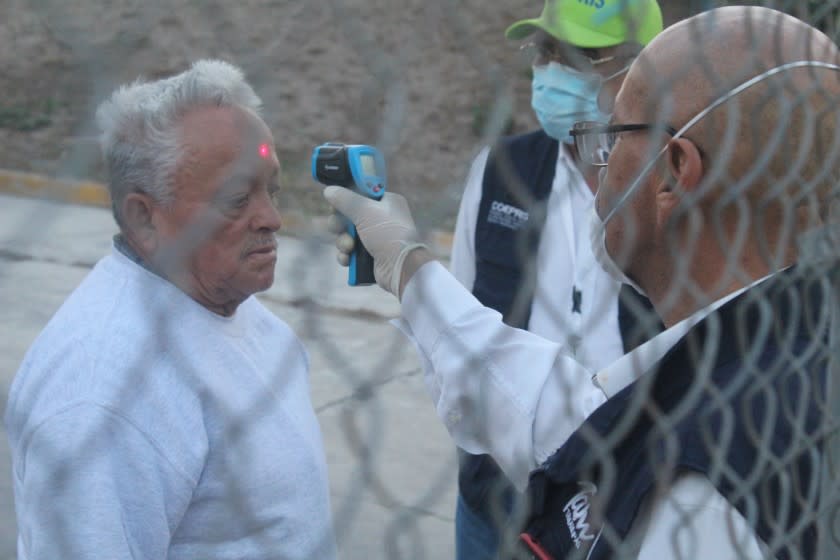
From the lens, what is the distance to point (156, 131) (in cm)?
177

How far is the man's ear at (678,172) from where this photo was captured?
4.87ft

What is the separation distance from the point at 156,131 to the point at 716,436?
101 centimetres

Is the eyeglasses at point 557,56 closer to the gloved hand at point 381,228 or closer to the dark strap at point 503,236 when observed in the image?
the dark strap at point 503,236

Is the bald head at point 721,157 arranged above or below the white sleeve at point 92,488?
above

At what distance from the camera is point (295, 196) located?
1.33m

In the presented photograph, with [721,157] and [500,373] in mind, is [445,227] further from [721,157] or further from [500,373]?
[721,157]

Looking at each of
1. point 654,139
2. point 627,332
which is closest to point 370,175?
point 654,139

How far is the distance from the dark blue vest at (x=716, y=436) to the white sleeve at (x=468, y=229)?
1.19 m

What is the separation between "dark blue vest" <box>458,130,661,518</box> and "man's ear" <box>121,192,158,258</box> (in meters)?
0.88

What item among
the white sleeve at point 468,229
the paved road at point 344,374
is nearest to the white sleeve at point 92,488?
the paved road at point 344,374

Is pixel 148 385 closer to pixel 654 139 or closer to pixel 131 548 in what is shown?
pixel 131 548

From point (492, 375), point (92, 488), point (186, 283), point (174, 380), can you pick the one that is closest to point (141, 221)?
point (186, 283)

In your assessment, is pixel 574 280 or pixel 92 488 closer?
pixel 92 488

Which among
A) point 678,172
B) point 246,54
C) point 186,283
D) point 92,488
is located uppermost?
point 246,54
